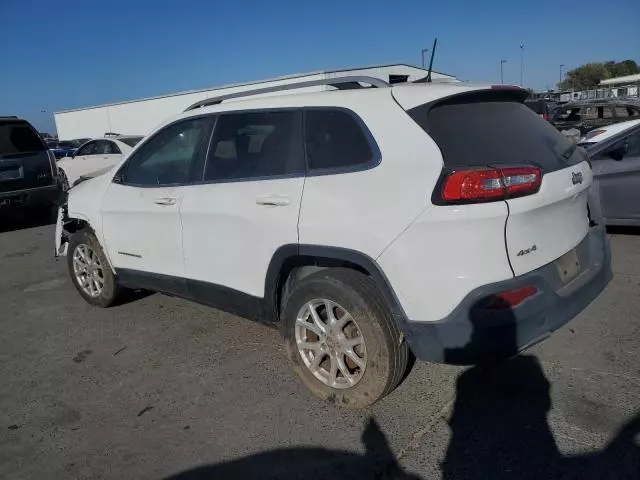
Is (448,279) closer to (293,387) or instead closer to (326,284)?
(326,284)

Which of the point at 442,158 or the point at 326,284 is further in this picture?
the point at 326,284

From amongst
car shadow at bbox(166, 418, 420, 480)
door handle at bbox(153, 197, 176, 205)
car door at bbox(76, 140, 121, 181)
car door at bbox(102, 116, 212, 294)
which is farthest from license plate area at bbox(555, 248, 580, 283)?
Result: car door at bbox(76, 140, 121, 181)

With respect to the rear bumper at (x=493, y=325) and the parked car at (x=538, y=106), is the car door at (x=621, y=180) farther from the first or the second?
the rear bumper at (x=493, y=325)

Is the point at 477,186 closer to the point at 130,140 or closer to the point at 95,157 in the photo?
the point at 130,140

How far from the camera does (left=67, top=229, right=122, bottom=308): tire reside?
4.68 meters

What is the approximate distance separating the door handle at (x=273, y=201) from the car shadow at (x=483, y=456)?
1.24 metres

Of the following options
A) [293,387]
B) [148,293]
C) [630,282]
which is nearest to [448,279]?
[293,387]

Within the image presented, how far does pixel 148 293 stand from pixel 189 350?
1579mm

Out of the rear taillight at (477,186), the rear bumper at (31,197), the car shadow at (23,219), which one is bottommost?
the car shadow at (23,219)

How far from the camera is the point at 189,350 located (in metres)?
3.95

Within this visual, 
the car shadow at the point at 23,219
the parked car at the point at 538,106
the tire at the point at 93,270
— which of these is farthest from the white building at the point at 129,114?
the tire at the point at 93,270

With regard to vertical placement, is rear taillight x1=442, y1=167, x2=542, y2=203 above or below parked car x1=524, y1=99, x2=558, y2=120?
below

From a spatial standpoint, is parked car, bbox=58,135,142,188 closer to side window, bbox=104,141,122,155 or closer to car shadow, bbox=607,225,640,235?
side window, bbox=104,141,122,155

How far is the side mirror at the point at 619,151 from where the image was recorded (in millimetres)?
5945
